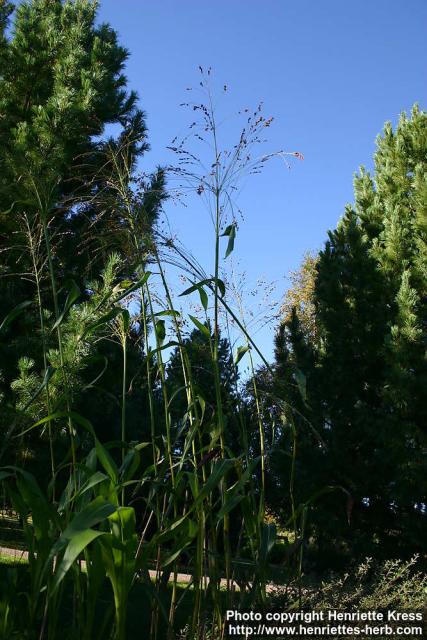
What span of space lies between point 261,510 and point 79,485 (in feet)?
2.00

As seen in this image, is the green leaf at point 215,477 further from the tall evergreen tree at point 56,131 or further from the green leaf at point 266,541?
the tall evergreen tree at point 56,131

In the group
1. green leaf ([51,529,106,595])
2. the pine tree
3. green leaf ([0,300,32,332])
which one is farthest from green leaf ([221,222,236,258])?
the pine tree

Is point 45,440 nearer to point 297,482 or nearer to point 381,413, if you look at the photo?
point 297,482

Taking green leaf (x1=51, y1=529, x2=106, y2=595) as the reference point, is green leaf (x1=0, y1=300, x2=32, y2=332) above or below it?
above

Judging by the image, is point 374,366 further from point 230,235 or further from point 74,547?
point 74,547

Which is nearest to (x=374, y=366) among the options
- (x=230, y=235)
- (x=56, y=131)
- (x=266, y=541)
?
(x=56, y=131)

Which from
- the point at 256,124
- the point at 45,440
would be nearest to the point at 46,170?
the point at 45,440

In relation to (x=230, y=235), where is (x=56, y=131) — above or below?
above

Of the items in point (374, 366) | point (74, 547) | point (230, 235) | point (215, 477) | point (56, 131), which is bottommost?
point (74, 547)

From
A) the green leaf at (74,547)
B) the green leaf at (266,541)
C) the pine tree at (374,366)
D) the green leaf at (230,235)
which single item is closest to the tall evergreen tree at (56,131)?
the pine tree at (374,366)

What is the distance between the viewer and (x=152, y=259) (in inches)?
90.8

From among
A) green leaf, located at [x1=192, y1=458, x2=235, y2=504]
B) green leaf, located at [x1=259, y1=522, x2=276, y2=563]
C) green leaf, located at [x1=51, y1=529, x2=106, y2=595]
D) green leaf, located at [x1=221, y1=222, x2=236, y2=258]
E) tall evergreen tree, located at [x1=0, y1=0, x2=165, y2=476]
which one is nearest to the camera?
green leaf, located at [x1=51, y1=529, x2=106, y2=595]

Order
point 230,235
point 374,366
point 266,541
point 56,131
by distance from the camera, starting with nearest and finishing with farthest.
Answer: point 266,541 < point 230,235 < point 56,131 < point 374,366

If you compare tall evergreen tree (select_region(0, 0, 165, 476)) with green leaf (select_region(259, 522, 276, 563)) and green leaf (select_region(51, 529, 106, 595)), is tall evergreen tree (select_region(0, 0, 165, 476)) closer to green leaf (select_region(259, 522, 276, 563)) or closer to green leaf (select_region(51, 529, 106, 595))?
green leaf (select_region(259, 522, 276, 563))
